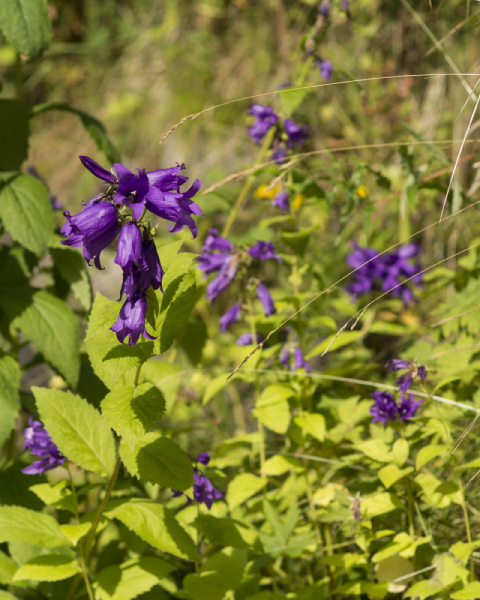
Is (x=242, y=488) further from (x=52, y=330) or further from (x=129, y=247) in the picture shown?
(x=129, y=247)

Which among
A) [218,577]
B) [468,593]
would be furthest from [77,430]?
[468,593]

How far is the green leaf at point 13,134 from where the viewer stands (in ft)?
5.24

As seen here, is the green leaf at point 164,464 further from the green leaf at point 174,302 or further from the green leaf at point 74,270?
the green leaf at point 74,270

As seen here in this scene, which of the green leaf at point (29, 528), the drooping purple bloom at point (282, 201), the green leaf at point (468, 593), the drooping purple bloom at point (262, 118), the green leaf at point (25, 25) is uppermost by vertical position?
the green leaf at point (25, 25)

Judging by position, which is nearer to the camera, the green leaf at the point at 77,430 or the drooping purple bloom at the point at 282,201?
the green leaf at the point at 77,430

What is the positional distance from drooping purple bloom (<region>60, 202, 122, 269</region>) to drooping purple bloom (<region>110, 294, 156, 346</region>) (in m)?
0.09

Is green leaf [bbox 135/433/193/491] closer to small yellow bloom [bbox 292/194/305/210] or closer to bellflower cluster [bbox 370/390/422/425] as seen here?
bellflower cluster [bbox 370/390/422/425]

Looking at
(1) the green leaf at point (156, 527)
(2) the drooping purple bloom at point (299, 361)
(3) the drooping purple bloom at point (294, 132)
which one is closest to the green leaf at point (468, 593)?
(1) the green leaf at point (156, 527)

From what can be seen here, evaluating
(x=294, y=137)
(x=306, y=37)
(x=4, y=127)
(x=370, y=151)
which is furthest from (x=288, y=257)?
(x=370, y=151)

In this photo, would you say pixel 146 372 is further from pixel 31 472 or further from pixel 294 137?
pixel 294 137

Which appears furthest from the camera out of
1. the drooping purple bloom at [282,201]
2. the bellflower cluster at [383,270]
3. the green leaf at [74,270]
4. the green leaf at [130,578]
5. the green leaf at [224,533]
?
the bellflower cluster at [383,270]

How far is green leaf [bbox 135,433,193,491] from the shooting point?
3.12 ft

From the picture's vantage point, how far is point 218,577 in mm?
1214

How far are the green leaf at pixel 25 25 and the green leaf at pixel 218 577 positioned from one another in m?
1.36
